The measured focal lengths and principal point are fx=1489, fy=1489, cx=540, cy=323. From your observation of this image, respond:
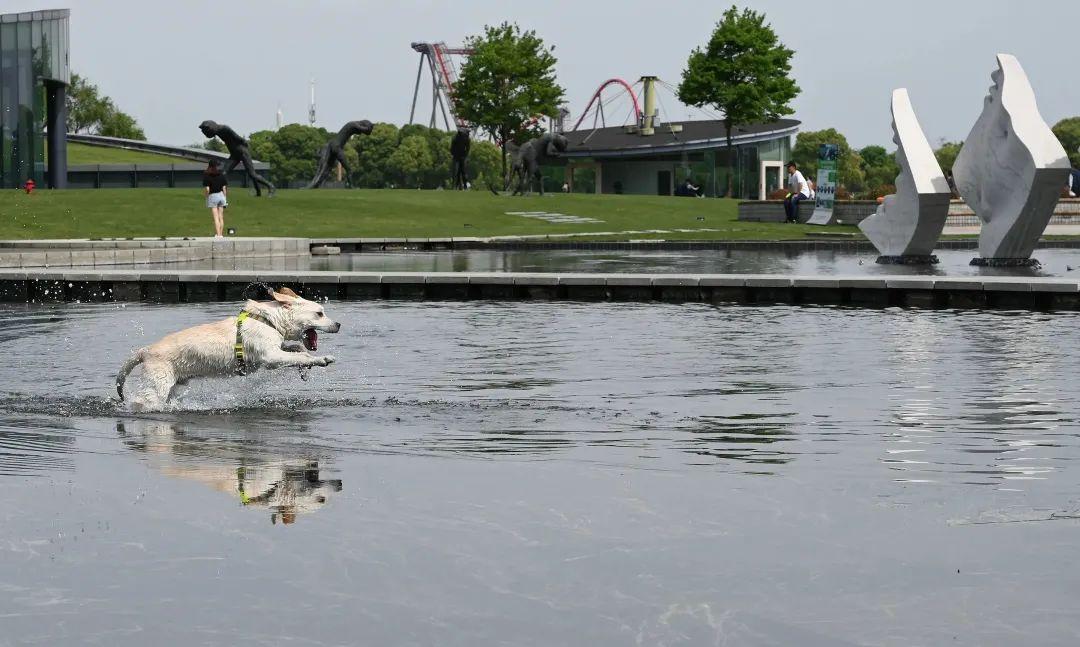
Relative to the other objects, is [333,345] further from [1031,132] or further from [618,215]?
[618,215]

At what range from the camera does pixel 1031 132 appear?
88.2 feet

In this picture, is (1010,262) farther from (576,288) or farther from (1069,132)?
(1069,132)

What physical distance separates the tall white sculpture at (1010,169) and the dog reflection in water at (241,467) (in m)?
20.3

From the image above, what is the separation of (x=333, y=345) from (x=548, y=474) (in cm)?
819

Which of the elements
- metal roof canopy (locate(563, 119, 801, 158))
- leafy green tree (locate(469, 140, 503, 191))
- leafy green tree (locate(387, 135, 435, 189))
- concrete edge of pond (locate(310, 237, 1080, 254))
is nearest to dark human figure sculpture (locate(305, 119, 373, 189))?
concrete edge of pond (locate(310, 237, 1080, 254))

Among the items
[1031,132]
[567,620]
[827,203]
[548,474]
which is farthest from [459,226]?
[567,620]

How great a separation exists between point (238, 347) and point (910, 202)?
21.8m

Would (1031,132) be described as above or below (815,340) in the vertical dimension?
above

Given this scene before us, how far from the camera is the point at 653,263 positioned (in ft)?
101

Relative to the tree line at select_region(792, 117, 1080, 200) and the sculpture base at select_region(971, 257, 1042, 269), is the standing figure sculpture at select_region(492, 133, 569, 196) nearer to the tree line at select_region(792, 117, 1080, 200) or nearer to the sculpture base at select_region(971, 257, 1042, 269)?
the sculpture base at select_region(971, 257, 1042, 269)

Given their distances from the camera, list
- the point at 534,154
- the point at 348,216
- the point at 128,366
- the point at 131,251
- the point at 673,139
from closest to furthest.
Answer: the point at 128,366 < the point at 131,251 < the point at 348,216 < the point at 534,154 < the point at 673,139

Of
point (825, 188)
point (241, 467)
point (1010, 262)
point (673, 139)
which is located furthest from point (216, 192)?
point (673, 139)

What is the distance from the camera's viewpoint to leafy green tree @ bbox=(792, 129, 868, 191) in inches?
6713

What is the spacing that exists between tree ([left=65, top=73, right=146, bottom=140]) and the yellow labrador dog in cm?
13120
